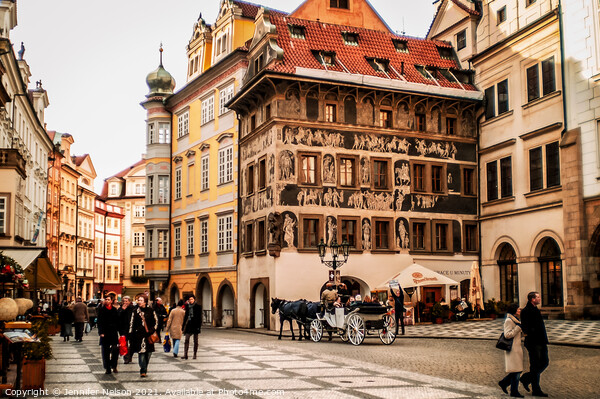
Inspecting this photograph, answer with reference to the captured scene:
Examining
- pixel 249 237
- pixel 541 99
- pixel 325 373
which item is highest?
pixel 541 99

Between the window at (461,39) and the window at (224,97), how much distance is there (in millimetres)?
13113

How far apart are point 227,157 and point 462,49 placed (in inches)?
573

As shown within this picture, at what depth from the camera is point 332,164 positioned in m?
37.8

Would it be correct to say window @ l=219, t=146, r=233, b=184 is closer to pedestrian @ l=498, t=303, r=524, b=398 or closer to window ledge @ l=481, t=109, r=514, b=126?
window ledge @ l=481, t=109, r=514, b=126

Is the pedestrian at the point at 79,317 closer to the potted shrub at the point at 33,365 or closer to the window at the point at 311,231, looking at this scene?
the window at the point at 311,231

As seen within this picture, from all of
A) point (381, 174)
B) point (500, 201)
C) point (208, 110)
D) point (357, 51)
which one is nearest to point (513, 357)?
point (381, 174)

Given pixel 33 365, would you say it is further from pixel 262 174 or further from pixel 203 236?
pixel 203 236

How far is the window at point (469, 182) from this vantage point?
41031 millimetres

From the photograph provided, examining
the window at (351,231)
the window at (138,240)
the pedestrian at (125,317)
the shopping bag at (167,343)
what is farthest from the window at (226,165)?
the window at (138,240)

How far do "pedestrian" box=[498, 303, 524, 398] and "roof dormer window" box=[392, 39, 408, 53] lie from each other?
31.2 meters

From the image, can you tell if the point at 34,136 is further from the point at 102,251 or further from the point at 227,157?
the point at 102,251

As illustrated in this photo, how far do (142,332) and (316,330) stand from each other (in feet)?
39.5

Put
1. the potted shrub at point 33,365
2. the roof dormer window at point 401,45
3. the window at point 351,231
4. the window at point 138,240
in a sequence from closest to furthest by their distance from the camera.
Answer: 1. the potted shrub at point 33,365
2. the window at point 351,231
3. the roof dormer window at point 401,45
4. the window at point 138,240

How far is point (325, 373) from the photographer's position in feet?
54.3
